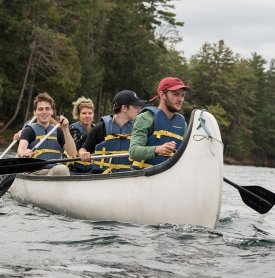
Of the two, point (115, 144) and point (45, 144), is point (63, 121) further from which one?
point (115, 144)

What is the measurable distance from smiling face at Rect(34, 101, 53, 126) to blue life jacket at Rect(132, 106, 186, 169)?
236 cm

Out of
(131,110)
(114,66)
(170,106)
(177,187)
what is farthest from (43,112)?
(114,66)

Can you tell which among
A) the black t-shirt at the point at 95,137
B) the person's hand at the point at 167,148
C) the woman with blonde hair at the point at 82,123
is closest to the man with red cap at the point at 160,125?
the person's hand at the point at 167,148

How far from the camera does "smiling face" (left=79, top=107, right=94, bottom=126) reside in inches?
364

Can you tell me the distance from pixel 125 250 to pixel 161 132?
1.87m

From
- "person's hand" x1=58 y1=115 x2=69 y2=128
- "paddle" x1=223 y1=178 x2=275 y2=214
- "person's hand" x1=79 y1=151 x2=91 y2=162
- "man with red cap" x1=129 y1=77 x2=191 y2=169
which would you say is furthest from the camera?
"person's hand" x1=58 y1=115 x2=69 y2=128

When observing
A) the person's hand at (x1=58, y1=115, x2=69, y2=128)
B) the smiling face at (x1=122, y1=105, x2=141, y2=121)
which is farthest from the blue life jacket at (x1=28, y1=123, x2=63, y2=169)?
the smiling face at (x1=122, y1=105, x2=141, y2=121)

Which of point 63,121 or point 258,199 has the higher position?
point 63,121

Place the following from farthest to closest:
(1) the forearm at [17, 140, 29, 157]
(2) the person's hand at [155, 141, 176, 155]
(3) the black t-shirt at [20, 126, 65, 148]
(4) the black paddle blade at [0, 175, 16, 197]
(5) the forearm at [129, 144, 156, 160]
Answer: (3) the black t-shirt at [20, 126, 65, 148], (1) the forearm at [17, 140, 29, 157], (4) the black paddle blade at [0, 175, 16, 197], (5) the forearm at [129, 144, 156, 160], (2) the person's hand at [155, 141, 176, 155]

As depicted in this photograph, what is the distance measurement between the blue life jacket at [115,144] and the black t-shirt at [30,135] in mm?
1297

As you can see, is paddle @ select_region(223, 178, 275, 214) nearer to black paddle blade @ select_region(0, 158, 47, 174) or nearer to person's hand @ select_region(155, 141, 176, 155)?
person's hand @ select_region(155, 141, 176, 155)

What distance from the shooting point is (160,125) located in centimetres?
664

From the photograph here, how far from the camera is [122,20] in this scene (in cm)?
4375

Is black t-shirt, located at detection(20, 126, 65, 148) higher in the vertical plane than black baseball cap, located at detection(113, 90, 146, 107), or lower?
lower
